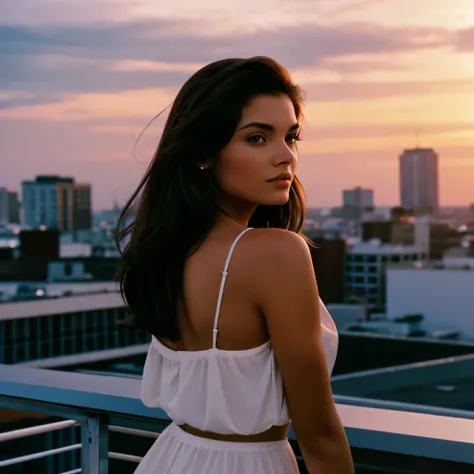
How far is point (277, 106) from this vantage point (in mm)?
1451

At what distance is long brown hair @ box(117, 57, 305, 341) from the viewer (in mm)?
1437

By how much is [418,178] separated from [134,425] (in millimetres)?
143577

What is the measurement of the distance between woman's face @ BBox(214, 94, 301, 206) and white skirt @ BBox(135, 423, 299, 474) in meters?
0.40

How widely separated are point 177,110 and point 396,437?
687mm

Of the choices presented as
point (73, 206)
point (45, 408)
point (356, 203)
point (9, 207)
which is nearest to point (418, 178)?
point (356, 203)

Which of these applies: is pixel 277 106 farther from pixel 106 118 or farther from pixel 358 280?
pixel 358 280

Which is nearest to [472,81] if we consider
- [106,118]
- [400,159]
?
[106,118]

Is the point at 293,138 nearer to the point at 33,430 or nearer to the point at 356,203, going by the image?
the point at 33,430

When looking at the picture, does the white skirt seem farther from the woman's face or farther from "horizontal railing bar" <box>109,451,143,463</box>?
"horizontal railing bar" <box>109,451,143,463</box>

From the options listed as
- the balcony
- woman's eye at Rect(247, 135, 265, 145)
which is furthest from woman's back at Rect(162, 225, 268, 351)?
the balcony

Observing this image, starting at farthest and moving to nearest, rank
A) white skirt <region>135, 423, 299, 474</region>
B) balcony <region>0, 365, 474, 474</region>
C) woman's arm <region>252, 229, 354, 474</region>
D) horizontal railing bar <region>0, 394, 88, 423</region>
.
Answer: horizontal railing bar <region>0, 394, 88, 423</region>, balcony <region>0, 365, 474, 474</region>, white skirt <region>135, 423, 299, 474</region>, woman's arm <region>252, 229, 354, 474</region>

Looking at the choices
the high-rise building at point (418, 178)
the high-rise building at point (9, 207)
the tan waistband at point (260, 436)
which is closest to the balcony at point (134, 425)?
the tan waistband at point (260, 436)

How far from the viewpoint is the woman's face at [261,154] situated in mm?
1432

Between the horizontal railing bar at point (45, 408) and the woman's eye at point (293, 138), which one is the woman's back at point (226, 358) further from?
the horizontal railing bar at point (45, 408)
